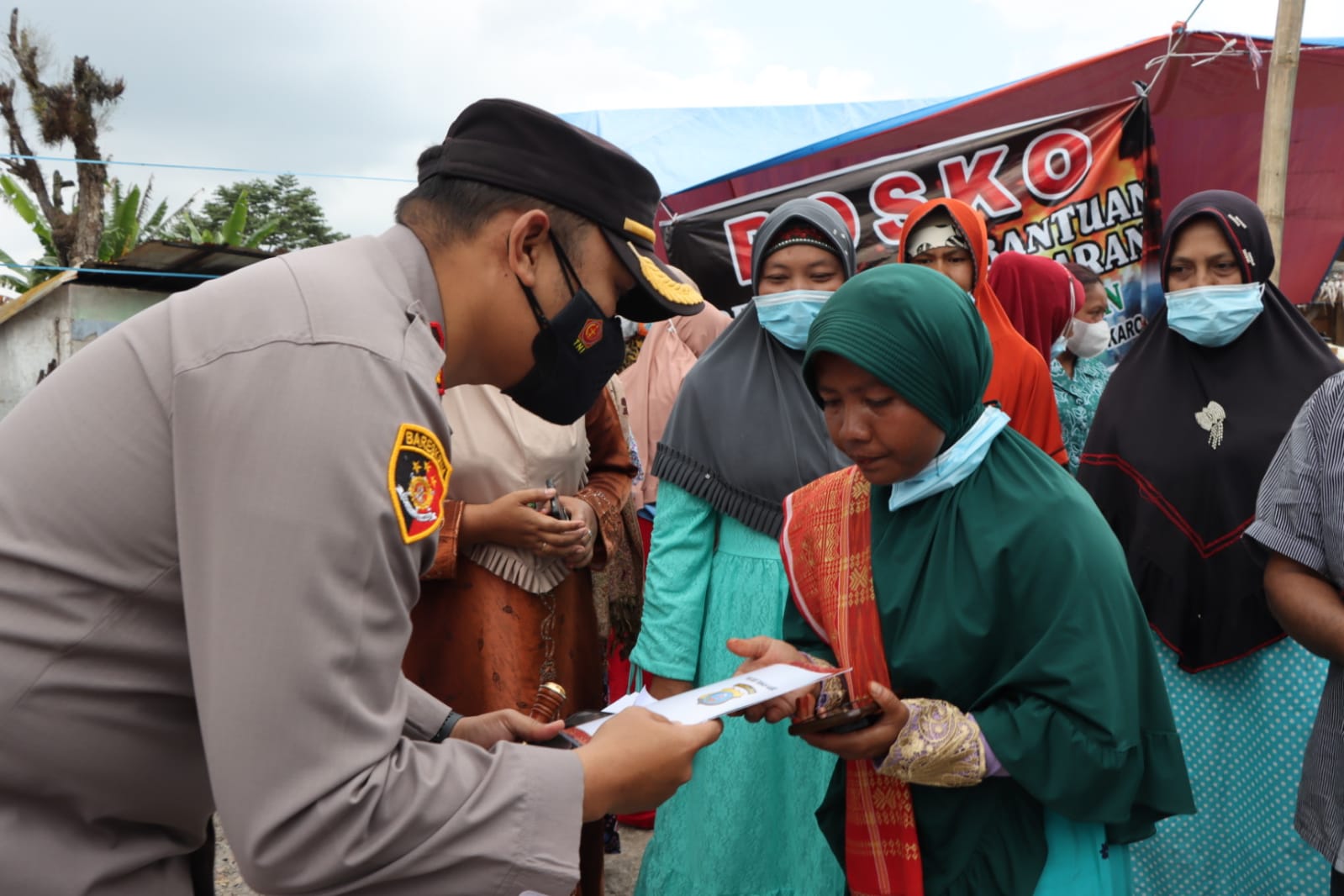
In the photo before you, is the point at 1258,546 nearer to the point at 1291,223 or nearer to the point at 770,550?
the point at 770,550

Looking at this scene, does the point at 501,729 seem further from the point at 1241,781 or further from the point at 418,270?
the point at 1241,781

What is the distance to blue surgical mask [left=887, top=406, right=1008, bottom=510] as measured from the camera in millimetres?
2068

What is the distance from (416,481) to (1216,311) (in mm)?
3113

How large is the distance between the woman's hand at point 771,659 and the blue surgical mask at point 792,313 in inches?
50.7

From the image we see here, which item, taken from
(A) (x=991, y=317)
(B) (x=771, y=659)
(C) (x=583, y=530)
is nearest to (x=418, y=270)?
(B) (x=771, y=659)

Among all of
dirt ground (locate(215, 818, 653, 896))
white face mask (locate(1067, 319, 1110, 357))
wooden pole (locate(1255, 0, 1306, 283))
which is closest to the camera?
dirt ground (locate(215, 818, 653, 896))

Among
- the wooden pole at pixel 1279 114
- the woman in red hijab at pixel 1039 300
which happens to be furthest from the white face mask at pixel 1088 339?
the wooden pole at pixel 1279 114

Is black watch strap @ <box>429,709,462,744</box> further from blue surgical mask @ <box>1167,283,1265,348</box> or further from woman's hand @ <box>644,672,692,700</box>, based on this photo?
blue surgical mask @ <box>1167,283,1265,348</box>

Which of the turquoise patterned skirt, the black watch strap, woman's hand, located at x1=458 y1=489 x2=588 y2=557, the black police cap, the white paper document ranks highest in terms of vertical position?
the black police cap

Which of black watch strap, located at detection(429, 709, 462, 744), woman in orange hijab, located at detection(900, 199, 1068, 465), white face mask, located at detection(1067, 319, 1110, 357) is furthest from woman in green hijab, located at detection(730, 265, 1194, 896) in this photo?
white face mask, located at detection(1067, 319, 1110, 357)

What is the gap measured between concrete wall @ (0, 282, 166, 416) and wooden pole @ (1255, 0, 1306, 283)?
11.6m

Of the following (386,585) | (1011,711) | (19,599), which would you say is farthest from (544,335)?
(1011,711)

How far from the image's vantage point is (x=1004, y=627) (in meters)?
1.98

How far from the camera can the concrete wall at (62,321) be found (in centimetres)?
1281
